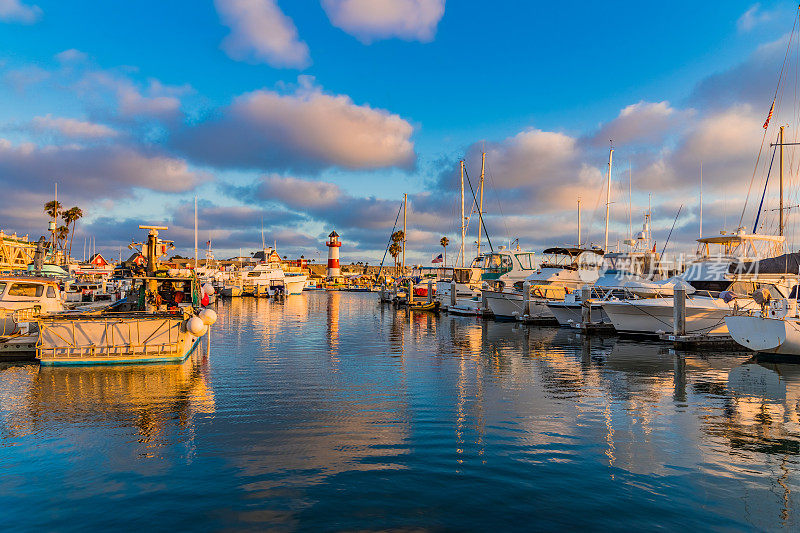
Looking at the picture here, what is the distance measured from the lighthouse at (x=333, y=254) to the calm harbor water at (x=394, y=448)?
114621 millimetres

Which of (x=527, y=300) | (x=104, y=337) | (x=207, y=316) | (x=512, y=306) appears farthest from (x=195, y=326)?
(x=512, y=306)

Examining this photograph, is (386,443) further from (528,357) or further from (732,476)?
(528,357)

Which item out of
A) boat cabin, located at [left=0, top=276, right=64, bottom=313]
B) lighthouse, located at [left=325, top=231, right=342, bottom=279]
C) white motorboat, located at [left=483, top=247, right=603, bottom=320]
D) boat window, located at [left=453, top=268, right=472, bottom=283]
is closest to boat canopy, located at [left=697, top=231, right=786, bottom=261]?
white motorboat, located at [left=483, top=247, right=603, bottom=320]

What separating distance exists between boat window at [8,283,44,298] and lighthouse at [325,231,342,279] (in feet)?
→ 354

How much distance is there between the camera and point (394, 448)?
8969 millimetres

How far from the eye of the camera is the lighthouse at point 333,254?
131000mm

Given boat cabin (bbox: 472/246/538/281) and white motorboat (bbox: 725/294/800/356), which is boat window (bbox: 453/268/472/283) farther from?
white motorboat (bbox: 725/294/800/356)

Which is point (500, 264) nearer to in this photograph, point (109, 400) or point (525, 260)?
point (525, 260)

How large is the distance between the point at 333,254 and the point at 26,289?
113 m

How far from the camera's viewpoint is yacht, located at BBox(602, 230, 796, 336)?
25062mm

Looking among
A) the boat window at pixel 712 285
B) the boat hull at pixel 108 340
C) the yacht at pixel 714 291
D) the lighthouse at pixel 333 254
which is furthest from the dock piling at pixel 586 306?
the lighthouse at pixel 333 254

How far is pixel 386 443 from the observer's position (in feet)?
30.3

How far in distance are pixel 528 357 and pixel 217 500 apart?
54.5 feet

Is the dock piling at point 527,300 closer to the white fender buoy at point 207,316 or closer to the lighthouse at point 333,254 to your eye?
the white fender buoy at point 207,316
